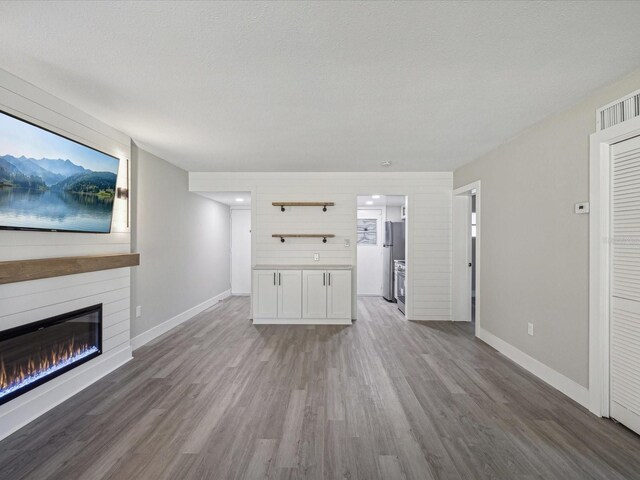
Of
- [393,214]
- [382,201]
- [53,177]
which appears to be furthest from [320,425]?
[393,214]

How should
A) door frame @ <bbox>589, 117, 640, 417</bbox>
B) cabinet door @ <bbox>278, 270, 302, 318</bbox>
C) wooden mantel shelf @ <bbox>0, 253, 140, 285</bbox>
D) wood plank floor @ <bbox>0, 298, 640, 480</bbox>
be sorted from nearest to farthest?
wood plank floor @ <bbox>0, 298, 640, 480</bbox>, wooden mantel shelf @ <bbox>0, 253, 140, 285</bbox>, door frame @ <bbox>589, 117, 640, 417</bbox>, cabinet door @ <bbox>278, 270, 302, 318</bbox>

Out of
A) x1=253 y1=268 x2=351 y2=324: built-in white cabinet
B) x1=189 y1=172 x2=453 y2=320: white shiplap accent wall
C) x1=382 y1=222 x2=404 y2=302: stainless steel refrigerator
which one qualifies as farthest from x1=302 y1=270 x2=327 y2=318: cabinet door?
x1=382 y1=222 x2=404 y2=302: stainless steel refrigerator

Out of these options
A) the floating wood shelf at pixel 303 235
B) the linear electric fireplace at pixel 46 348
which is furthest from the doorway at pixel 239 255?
the linear electric fireplace at pixel 46 348

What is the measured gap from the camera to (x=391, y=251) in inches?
255

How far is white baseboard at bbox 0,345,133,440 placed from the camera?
2102 millimetres

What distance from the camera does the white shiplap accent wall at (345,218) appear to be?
512 centimetres

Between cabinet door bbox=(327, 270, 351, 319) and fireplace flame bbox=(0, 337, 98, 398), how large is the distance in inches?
123

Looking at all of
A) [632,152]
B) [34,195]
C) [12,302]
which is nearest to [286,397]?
[12,302]

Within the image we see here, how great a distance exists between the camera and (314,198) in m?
5.22

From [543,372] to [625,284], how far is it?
3.93 ft

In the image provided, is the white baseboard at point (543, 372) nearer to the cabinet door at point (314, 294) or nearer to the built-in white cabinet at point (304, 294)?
the built-in white cabinet at point (304, 294)

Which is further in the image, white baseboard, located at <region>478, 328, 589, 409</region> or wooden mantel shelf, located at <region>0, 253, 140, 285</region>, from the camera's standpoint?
white baseboard, located at <region>478, 328, 589, 409</region>

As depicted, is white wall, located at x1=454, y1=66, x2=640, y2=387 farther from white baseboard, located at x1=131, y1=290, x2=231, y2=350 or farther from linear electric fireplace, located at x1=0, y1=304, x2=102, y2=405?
white baseboard, located at x1=131, y1=290, x2=231, y2=350

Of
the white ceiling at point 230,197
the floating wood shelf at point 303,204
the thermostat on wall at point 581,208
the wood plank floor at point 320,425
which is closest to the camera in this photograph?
the wood plank floor at point 320,425
